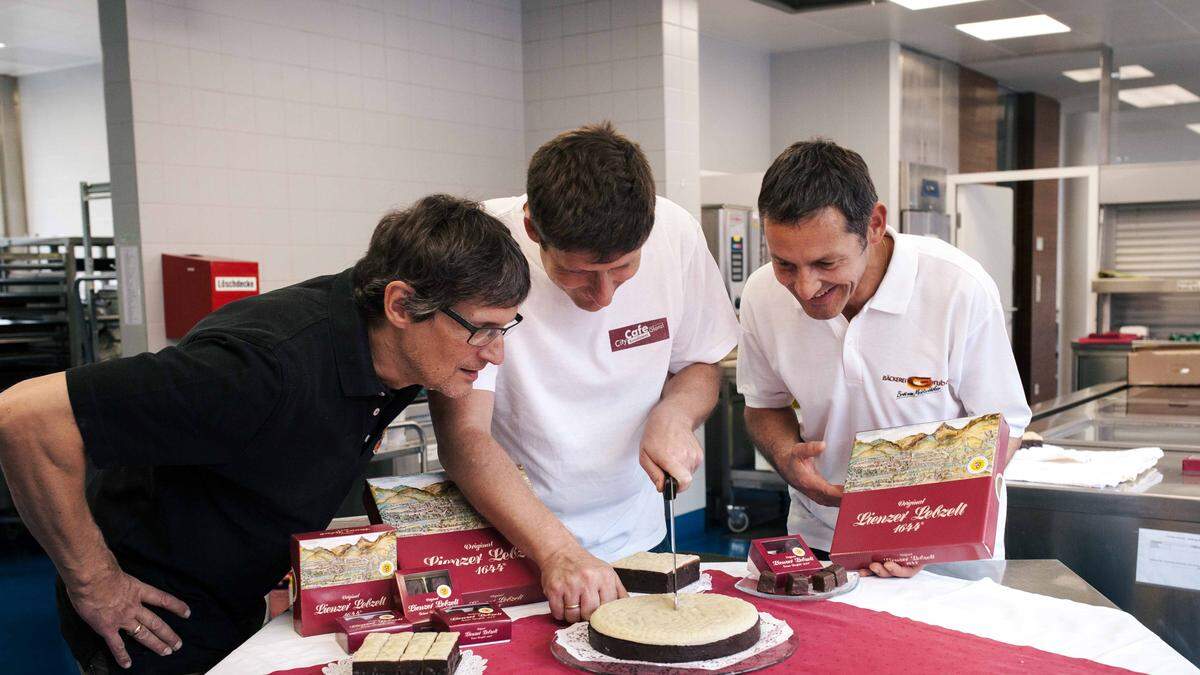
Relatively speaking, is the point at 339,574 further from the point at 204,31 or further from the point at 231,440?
the point at 204,31

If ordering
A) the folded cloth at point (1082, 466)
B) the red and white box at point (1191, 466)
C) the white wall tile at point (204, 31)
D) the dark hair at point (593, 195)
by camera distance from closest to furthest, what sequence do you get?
the dark hair at point (593, 195) → the folded cloth at point (1082, 466) → the red and white box at point (1191, 466) → the white wall tile at point (204, 31)

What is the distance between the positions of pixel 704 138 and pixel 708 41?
2.48ft

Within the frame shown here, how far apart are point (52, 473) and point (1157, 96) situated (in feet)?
27.6

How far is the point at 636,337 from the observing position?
199cm

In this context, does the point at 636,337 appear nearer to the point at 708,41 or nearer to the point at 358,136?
the point at 358,136

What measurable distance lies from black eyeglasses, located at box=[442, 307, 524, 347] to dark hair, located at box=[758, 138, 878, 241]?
538mm

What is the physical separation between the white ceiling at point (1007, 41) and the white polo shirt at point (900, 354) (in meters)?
4.94

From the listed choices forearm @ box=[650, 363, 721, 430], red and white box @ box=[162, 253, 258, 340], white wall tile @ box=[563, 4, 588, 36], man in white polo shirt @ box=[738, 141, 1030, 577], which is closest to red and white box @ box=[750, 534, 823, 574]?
man in white polo shirt @ box=[738, 141, 1030, 577]

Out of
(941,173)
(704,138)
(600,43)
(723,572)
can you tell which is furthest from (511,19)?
(723,572)

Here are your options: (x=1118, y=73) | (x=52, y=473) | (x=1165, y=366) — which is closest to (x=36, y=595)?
(x=52, y=473)

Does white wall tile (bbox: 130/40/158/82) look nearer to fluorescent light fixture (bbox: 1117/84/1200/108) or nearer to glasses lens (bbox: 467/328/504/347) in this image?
glasses lens (bbox: 467/328/504/347)

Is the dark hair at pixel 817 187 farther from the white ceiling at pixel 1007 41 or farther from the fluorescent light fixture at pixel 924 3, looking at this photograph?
the fluorescent light fixture at pixel 924 3

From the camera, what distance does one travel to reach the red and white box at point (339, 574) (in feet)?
5.08

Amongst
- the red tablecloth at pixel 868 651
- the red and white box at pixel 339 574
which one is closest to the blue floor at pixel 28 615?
the red and white box at pixel 339 574
